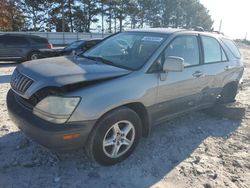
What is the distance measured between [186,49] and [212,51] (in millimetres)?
842

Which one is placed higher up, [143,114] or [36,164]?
[143,114]

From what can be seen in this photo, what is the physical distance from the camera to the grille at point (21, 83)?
334 centimetres

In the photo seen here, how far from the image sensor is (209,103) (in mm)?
5219

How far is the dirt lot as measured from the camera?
131 inches

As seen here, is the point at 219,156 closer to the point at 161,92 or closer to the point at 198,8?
the point at 161,92

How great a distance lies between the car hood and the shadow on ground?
0.95 metres

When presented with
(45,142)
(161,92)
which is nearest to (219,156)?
(161,92)

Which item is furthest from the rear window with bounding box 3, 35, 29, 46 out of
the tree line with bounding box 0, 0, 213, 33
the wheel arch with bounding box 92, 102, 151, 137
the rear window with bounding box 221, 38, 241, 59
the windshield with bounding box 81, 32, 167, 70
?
the tree line with bounding box 0, 0, 213, 33

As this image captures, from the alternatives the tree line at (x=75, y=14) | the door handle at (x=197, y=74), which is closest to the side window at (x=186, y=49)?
the door handle at (x=197, y=74)

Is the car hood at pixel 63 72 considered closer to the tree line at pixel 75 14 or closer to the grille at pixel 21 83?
the grille at pixel 21 83

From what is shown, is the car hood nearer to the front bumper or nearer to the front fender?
the front fender

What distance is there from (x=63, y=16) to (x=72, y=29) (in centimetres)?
390

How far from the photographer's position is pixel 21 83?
3.47 m

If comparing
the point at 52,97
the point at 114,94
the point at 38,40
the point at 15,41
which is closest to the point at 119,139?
the point at 114,94
